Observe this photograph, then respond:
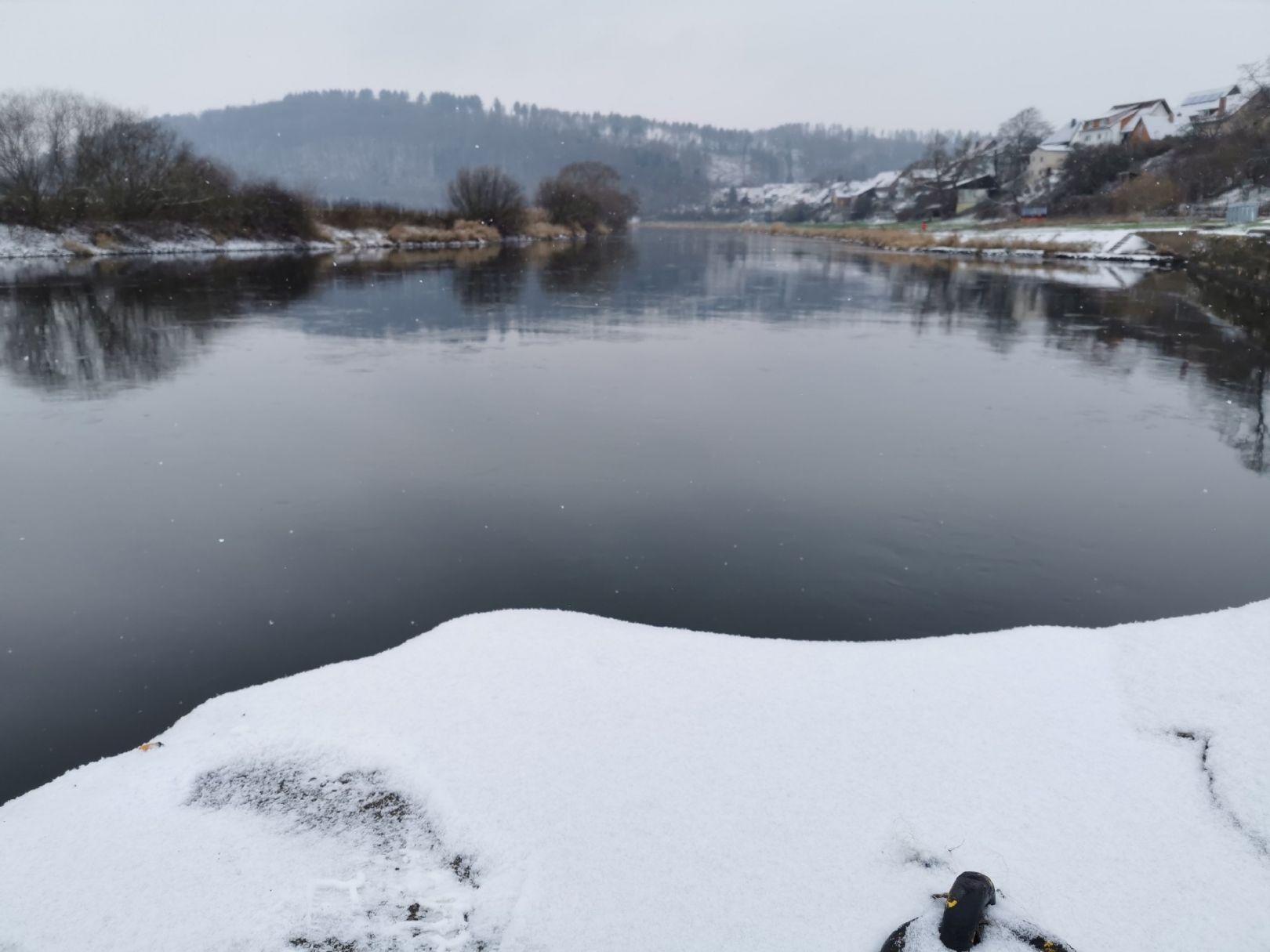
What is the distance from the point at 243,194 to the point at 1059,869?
194ft

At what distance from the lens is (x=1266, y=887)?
3.55 metres

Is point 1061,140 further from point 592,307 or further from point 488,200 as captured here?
point 592,307

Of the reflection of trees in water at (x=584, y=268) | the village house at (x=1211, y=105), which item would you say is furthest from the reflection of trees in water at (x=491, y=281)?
the village house at (x=1211, y=105)

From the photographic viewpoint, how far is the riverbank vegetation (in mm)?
42719

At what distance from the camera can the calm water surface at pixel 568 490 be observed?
601 cm

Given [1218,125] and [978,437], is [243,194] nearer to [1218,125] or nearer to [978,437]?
[978,437]

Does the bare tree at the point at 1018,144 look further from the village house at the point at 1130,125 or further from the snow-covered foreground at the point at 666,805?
the snow-covered foreground at the point at 666,805

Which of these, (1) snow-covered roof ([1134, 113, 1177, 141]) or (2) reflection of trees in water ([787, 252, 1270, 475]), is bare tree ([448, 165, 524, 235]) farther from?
(1) snow-covered roof ([1134, 113, 1177, 141])

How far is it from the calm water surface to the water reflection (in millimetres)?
243

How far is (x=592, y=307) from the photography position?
76.9 ft

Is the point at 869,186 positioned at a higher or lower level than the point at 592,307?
higher

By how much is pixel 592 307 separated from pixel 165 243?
Result: 118 ft

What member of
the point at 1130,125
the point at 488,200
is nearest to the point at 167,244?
the point at 488,200

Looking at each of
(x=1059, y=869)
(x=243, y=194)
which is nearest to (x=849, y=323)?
(x=1059, y=869)
